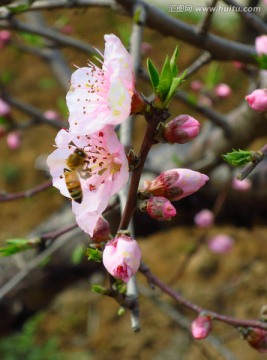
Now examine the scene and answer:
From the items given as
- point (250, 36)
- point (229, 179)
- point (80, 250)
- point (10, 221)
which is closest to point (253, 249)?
point (250, 36)

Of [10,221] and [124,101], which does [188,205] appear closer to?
[124,101]

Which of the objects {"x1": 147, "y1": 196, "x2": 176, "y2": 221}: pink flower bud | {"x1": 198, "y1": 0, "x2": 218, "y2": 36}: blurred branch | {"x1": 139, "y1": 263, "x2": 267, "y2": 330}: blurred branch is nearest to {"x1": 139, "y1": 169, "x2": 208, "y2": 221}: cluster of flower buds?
→ {"x1": 147, "y1": 196, "x2": 176, "y2": 221}: pink flower bud

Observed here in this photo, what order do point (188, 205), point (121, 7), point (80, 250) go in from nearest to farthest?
point (80, 250)
point (121, 7)
point (188, 205)

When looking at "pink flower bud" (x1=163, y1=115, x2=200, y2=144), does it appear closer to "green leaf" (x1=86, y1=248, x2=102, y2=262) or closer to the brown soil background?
"green leaf" (x1=86, y1=248, x2=102, y2=262)

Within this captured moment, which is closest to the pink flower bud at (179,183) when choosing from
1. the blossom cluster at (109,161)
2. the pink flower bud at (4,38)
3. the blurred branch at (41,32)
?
the blossom cluster at (109,161)

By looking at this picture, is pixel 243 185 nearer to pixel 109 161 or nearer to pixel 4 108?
pixel 4 108

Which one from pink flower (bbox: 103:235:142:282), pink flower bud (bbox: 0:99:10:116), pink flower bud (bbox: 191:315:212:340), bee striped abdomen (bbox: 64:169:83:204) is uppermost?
bee striped abdomen (bbox: 64:169:83:204)

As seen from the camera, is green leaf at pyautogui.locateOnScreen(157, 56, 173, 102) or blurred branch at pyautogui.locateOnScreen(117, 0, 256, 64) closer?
green leaf at pyautogui.locateOnScreen(157, 56, 173, 102)

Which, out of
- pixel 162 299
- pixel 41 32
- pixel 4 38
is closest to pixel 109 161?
pixel 41 32
